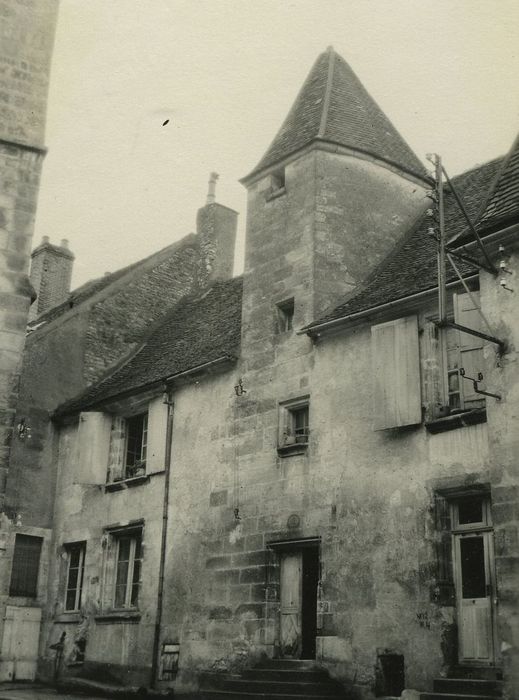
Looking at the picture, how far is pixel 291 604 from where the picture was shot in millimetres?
13180

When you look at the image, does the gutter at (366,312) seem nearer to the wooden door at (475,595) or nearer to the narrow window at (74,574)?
the wooden door at (475,595)

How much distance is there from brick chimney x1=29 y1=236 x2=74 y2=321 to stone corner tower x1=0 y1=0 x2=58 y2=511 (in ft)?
34.0

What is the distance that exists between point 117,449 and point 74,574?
102 inches

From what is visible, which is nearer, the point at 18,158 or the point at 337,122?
the point at 18,158

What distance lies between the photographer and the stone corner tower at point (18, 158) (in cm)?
1391

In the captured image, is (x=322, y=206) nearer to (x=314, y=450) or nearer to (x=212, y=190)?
(x=314, y=450)

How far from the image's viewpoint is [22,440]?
1830cm

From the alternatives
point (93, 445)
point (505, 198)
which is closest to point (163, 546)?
point (93, 445)

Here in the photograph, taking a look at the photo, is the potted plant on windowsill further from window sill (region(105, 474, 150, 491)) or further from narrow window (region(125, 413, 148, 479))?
window sill (region(105, 474, 150, 491))

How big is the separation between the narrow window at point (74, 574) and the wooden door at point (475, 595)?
881cm

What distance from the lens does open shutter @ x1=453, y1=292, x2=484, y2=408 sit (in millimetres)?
11320

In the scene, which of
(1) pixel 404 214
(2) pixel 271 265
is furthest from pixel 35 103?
(1) pixel 404 214

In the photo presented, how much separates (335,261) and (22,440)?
7.66m

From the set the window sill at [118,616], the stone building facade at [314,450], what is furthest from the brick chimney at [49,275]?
the window sill at [118,616]
